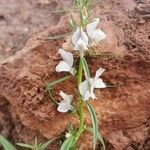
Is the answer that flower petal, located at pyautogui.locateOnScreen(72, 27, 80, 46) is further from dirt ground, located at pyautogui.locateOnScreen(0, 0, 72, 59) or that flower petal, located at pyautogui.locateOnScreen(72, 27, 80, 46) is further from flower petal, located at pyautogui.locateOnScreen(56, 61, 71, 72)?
dirt ground, located at pyautogui.locateOnScreen(0, 0, 72, 59)

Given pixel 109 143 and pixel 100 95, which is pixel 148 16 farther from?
pixel 109 143

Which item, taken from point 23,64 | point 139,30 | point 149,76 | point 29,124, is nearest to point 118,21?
point 139,30

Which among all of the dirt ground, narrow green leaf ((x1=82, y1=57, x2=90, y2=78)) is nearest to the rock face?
narrow green leaf ((x1=82, y1=57, x2=90, y2=78))

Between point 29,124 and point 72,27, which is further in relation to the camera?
point 29,124

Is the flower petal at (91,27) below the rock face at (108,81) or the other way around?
the other way around

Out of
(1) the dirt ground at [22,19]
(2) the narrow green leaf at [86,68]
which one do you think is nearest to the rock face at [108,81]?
(2) the narrow green leaf at [86,68]

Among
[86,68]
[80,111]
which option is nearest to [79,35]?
[86,68]

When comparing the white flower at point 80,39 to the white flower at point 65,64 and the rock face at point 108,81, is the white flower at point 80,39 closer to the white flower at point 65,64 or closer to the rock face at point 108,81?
the white flower at point 65,64

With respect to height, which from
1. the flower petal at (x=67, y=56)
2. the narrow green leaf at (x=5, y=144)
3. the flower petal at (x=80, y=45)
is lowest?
the narrow green leaf at (x=5, y=144)
